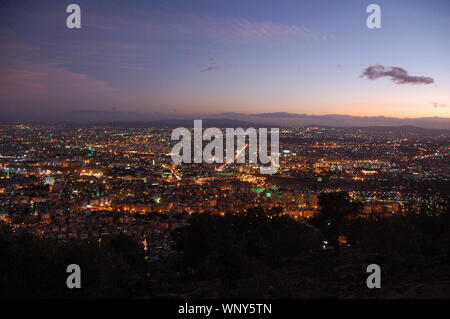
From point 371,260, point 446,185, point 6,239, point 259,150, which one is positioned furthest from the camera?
point 259,150

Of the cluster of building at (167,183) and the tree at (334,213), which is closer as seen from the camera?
the tree at (334,213)

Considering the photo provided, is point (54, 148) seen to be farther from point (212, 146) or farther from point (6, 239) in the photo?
point (6, 239)

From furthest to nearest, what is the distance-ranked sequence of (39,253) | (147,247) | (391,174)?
(391,174) → (147,247) → (39,253)

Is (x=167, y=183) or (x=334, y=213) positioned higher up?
(x=334, y=213)

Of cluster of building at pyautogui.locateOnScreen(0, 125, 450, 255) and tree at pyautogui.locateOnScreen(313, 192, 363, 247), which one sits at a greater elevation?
tree at pyautogui.locateOnScreen(313, 192, 363, 247)

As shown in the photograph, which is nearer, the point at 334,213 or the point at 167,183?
the point at 334,213

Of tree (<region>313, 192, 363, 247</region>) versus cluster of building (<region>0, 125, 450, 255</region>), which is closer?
tree (<region>313, 192, 363, 247</region>)

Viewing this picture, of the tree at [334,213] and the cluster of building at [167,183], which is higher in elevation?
the tree at [334,213]
